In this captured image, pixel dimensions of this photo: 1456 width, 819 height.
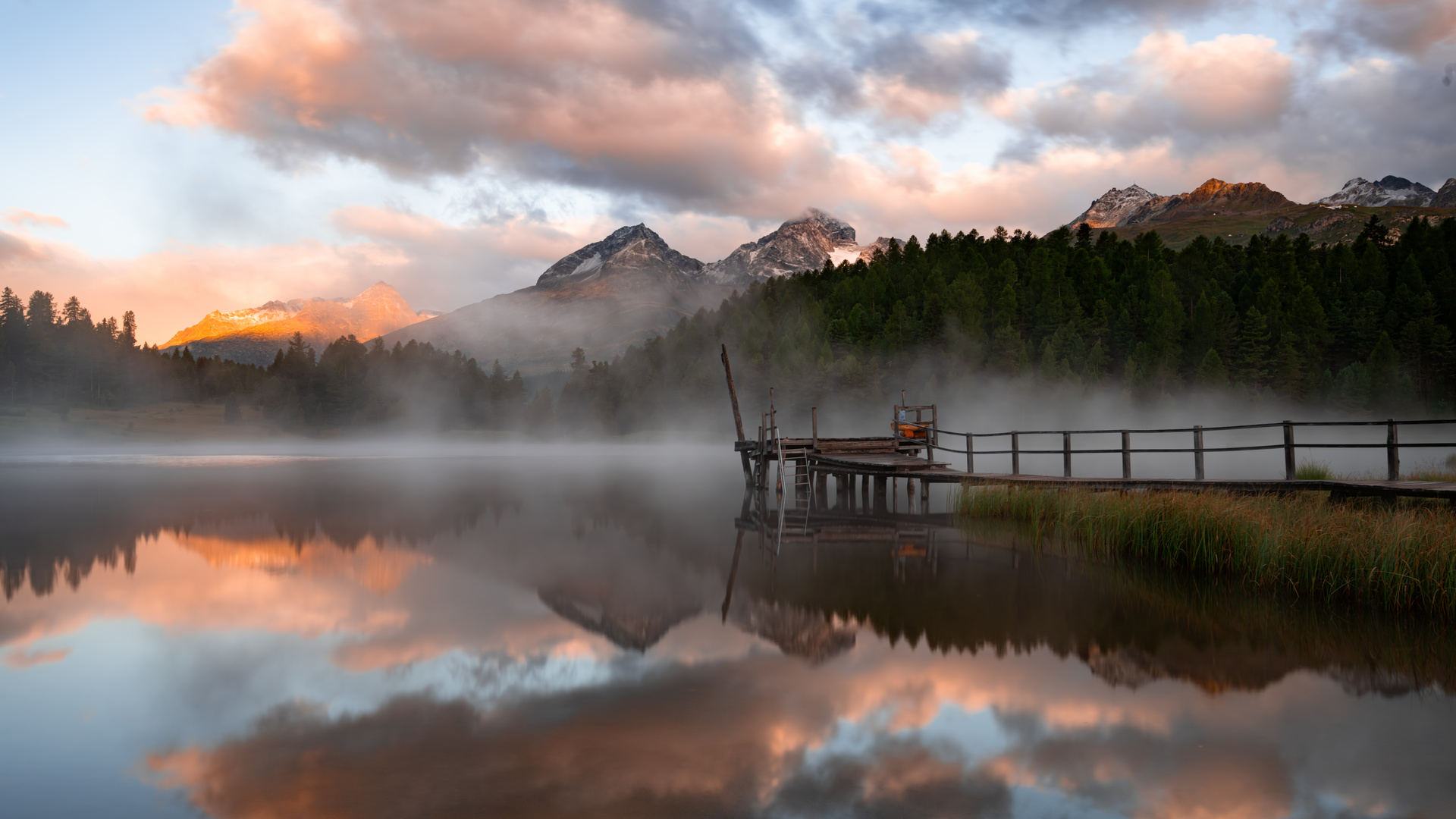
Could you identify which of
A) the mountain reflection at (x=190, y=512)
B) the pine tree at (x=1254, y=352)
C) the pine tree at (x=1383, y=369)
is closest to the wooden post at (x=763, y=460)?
the mountain reflection at (x=190, y=512)

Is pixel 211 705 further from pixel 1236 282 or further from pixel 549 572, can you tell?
pixel 1236 282

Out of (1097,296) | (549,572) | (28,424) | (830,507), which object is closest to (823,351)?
(1097,296)

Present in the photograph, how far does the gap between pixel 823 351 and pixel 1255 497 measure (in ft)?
266

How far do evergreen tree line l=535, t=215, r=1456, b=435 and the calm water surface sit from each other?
262 ft

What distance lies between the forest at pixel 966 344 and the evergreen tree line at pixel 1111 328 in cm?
25

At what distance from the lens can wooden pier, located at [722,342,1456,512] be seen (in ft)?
53.6

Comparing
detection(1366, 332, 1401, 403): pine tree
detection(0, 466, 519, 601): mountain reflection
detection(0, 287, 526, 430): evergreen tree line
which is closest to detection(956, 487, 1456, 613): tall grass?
detection(0, 466, 519, 601): mountain reflection

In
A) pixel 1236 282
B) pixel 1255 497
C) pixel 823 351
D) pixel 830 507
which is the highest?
pixel 1236 282

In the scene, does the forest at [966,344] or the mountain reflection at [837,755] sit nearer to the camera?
the mountain reflection at [837,755]

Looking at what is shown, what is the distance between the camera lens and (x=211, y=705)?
8.55 metres

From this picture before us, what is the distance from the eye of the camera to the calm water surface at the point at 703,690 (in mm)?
6312

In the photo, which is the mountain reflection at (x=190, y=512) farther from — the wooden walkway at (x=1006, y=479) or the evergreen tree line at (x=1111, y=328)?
the evergreen tree line at (x=1111, y=328)

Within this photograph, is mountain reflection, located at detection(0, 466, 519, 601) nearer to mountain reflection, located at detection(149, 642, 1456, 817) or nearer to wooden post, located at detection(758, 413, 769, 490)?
wooden post, located at detection(758, 413, 769, 490)

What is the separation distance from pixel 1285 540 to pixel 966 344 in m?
85.6
